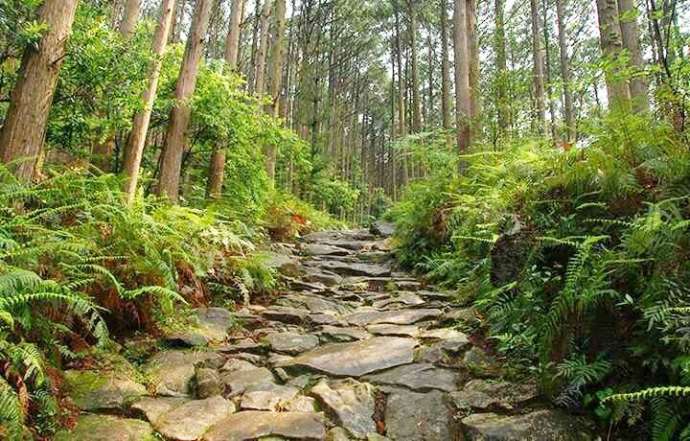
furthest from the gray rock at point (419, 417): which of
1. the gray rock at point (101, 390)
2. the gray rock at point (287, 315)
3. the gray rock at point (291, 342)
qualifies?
the gray rock at point (287, 315)

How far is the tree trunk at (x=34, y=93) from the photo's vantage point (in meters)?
4.64

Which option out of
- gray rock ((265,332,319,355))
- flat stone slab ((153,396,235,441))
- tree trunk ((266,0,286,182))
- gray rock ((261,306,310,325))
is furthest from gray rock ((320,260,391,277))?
tree trunk ((266,0,286,182))

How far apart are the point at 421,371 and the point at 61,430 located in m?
2.35

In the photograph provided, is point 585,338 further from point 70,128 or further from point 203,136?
point 203,136

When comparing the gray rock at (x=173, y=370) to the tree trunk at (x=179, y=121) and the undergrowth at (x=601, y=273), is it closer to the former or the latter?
the undergrowth at (x=601, y=273)

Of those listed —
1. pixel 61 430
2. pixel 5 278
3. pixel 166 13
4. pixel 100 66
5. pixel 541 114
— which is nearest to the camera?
pixel 61 430

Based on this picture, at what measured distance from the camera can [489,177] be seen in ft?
21.9

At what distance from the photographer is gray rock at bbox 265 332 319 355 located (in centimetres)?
446

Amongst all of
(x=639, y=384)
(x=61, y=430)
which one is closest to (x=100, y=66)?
(x=61, y=430)

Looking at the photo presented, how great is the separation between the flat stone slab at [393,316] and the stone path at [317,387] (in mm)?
13

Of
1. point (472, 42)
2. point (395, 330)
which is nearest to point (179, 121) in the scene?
point (395, 330)

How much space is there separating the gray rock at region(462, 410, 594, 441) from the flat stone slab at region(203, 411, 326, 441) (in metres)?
0.88

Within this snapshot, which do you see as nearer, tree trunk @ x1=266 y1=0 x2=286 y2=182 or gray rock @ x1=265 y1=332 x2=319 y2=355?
gray rock @ x1=265 y1=332 x2=319 y2=355

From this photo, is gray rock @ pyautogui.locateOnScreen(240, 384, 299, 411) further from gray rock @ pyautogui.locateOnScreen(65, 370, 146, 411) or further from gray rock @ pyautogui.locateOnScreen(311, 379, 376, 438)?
gray rock @ pyautogui.locateOnScreen(65, 370, 146, 411)
